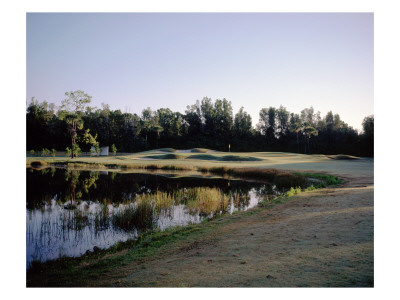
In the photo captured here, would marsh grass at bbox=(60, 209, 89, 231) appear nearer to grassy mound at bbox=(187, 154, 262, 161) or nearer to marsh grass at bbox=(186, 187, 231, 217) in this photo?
marsh grass at bbox=(186, 187, 231, 217)

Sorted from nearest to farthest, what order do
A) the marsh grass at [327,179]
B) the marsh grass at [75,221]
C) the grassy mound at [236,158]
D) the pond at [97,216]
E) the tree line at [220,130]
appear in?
1. the pond at [97,216]
2. the marsh grass at [75,221]
3. the marsh grass at [327,179]
4. the grassy mound at [236,158]
5. the tree line at [220,130]

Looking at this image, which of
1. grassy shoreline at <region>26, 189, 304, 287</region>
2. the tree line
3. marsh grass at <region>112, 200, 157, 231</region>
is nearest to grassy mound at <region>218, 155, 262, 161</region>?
the tree line

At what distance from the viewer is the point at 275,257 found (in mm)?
4242

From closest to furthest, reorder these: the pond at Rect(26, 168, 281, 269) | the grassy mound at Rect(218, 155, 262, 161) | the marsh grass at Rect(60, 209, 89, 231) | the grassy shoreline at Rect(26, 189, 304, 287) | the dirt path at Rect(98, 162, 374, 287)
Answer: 1. the dirt path at Rect(98, 162, 374, 287)
2. the grassy shoreline at Rect(26, 189, 304, 287)
3. the pond at Rect(26, 168, 281, 269)
4. the marsh grass at Rect(60, 209, 89, 231)
5. the grassy mound at Rect(218, 155, 262, 161)

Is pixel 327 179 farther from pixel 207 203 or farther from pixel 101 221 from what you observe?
pixel 101 221

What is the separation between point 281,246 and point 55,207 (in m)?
9.18

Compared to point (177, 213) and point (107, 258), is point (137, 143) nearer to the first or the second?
point (177, 213)

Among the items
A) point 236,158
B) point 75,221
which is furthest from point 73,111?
point 75,221

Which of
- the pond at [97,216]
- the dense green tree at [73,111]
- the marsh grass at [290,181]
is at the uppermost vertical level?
the dense green tree at [73,111]

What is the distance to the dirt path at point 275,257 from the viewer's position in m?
3.60

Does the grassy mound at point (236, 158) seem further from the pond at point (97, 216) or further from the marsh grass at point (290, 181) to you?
the pond at point (97, 216)

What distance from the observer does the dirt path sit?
3.60 meters

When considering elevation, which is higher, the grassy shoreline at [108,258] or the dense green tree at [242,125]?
the dense green tree at [242,125]

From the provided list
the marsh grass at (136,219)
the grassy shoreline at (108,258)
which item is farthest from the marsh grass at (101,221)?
the grassy shoreline at (108,258)
